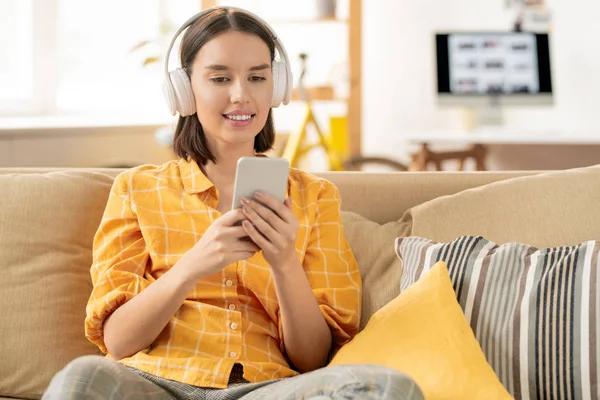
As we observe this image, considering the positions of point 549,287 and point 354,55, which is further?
point 354,55

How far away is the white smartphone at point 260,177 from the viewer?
44.6 inches

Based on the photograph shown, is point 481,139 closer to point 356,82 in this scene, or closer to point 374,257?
point 356,82

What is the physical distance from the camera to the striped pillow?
1.26m

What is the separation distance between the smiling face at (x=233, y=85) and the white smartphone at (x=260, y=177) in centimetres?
22

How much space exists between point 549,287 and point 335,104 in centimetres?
380

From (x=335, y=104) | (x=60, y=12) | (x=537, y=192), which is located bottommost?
(x=537, y=192)

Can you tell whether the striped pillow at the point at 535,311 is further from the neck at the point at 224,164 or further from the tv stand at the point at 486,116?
the tv stand at the point at 486,116

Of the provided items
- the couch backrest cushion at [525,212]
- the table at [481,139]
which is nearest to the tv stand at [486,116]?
the table at [481,139]

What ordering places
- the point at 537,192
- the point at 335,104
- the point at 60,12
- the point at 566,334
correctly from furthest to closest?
the point at 335,104 < the point at 60,12 < the point at 537,192 < the point at 566,334

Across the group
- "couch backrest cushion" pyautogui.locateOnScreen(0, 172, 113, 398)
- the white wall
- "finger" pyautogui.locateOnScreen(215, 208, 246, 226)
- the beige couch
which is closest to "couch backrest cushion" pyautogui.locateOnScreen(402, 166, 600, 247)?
the beige couch

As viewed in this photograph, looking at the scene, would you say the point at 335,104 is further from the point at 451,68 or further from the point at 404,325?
the point at 404,325

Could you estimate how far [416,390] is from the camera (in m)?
1.02

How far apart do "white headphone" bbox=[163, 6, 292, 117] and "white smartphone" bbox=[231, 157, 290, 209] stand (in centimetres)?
29

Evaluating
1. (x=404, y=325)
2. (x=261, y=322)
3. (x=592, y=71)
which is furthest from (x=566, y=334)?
(x=592, y=71)
